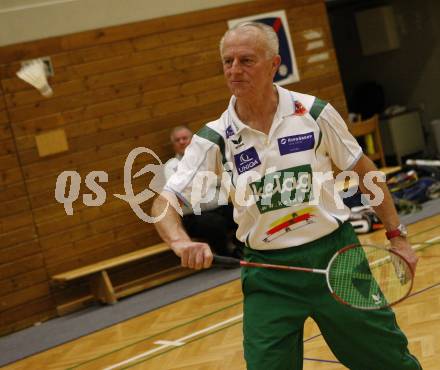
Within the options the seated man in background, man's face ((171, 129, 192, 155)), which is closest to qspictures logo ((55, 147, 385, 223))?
the seated man in background

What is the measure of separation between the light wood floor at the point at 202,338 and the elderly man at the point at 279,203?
1.54 metres

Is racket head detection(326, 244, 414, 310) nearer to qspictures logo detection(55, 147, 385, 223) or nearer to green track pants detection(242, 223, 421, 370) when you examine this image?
green track pants detection(242, 223, 421, 370)

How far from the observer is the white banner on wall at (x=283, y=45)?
36.6 feet

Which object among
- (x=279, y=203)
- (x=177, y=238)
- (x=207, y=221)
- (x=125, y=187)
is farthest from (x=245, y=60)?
(x=125, y=187)

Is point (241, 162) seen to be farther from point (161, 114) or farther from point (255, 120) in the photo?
point (161, 114)

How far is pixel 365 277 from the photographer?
3.52m

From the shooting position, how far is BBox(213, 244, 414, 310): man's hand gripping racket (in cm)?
335

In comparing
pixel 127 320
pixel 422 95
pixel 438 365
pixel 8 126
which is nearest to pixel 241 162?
pixel 438 365

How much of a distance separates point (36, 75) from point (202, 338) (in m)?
4.30

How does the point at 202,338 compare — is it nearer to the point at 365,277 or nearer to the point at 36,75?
the point at 365,277

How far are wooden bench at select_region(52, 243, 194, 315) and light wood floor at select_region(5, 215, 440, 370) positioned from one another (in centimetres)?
120

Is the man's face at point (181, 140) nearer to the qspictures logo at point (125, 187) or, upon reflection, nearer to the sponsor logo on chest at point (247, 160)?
the qspictures logo at point (125, 187)

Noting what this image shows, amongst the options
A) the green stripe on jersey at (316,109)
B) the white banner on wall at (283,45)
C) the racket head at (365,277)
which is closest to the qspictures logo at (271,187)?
the green stripe on jersey at (316,109)

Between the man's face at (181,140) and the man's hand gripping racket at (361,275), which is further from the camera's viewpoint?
the man's face at (181,140)
